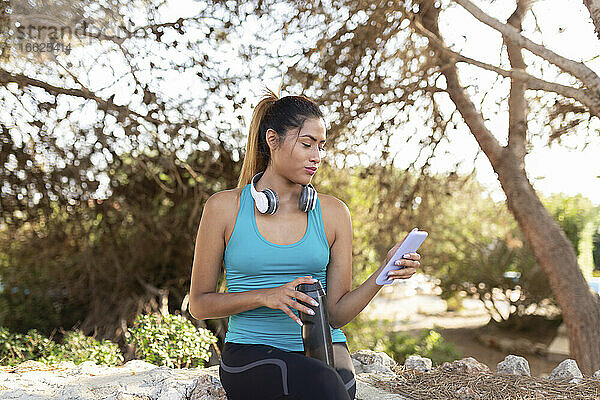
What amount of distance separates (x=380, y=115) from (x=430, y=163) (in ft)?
2.58

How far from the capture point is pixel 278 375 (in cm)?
194

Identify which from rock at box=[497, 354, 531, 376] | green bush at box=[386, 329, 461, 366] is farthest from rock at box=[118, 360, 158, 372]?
green bush at box=[386, 329, 461, 366]

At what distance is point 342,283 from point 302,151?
550mm

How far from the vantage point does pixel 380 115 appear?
16.1ft

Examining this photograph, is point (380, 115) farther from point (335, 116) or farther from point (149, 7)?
point (149, 7)

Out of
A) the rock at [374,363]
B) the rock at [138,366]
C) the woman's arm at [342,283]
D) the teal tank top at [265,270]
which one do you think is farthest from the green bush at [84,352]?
the woman's arm at [342,283]

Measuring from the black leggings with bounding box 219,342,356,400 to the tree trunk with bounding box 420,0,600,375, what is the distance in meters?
3.23

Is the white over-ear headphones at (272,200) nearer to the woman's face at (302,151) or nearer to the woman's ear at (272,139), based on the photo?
the woman's face at (302,151)

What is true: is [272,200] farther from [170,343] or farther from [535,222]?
[535,222]

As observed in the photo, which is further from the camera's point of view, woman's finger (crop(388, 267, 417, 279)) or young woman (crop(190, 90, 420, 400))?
young woman (crop(190, 90, 420, 400))

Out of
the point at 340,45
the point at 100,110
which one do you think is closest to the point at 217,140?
the point at 100,110

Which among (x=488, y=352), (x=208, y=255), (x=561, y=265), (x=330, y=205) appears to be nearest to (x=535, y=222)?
(x=561, y=265)

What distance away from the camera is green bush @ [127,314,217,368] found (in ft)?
14.0

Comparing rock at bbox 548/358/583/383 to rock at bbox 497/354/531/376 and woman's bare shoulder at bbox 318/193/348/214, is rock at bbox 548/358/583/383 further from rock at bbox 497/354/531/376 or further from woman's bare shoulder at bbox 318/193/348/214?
woman's bare shoulder at bbox 318/193/348/214
